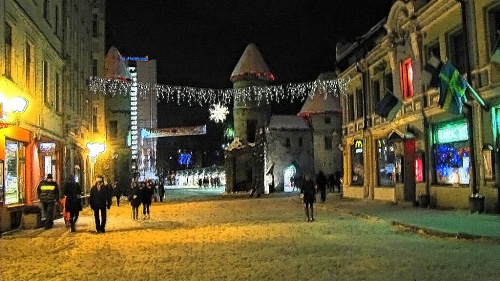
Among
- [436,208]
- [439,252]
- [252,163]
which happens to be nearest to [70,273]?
[439,252]

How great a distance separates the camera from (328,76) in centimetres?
6047

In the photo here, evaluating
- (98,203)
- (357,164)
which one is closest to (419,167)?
(357,164)

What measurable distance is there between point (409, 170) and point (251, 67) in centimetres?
3369

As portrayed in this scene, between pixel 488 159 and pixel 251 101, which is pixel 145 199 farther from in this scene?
pixel 251 101

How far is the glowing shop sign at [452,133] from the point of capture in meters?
20.9

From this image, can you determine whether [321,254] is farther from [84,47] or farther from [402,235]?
[84,47]

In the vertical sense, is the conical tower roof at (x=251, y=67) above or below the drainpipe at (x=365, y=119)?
above

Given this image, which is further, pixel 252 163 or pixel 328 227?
pixel 252 163

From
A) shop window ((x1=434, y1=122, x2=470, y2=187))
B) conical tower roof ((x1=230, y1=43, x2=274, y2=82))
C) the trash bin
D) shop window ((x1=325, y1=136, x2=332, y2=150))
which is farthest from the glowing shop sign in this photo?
shop window ((x1=325, y1=136, x2=332, y2=150))

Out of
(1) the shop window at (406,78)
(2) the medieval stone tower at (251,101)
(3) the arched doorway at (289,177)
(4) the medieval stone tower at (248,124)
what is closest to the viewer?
(1) the shop window at (406,78)

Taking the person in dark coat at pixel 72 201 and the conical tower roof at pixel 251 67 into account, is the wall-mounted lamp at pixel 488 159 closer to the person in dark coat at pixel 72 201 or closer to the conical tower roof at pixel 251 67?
the person in dark coat at pixel 72 201

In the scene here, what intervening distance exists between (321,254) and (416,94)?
15.3 meters

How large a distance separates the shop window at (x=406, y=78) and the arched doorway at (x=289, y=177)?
33.2 metres

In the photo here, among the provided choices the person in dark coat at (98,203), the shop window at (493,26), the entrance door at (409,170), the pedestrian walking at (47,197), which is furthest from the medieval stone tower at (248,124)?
the shop window at (493,26)
